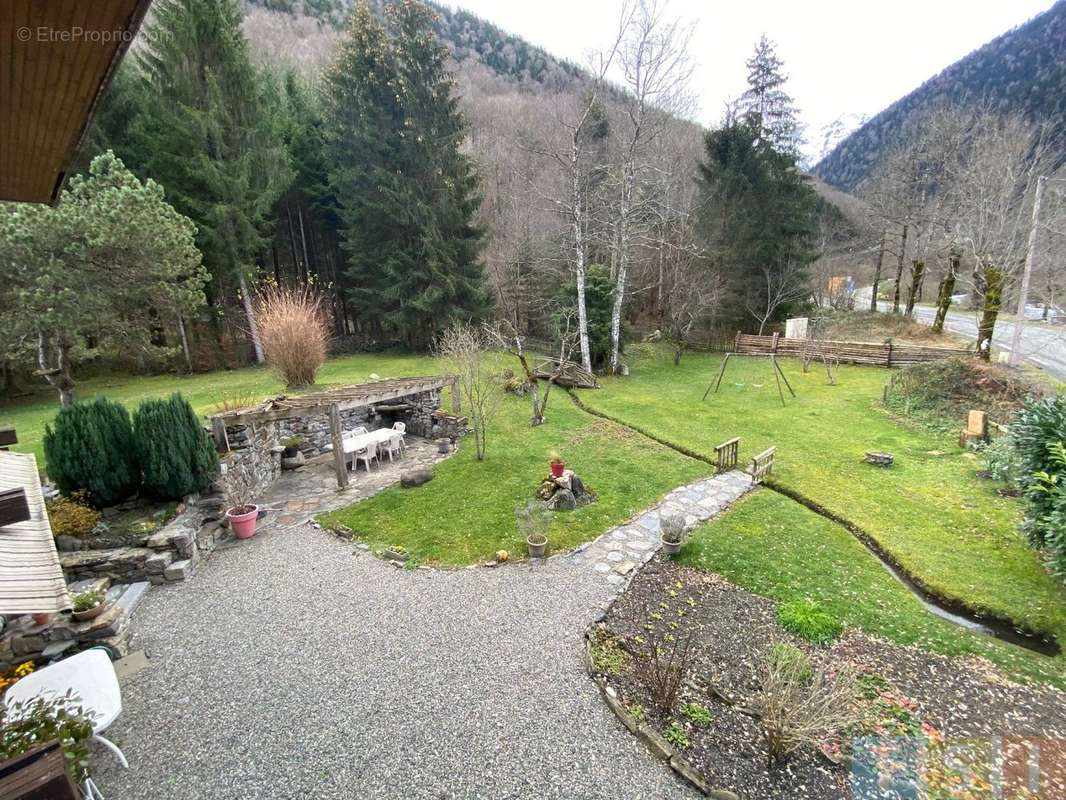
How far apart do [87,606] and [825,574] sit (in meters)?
9.21

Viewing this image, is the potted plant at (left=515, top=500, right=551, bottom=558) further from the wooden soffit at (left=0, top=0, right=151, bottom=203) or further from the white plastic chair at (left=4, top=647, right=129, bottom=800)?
the wooden soffit at (left=0, top=0, right=151, bottom=203)

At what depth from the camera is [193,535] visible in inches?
273

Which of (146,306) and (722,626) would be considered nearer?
(722,626)

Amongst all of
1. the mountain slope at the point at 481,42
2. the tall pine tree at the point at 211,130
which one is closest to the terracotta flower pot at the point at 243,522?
the tall pine tree at the point at 211,130

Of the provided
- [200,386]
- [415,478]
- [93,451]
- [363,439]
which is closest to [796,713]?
[415,478]

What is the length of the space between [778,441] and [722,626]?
732cm

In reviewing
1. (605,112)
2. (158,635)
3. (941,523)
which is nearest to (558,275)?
(605,112)

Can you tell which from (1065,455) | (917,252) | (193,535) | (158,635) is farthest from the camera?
(917,252)

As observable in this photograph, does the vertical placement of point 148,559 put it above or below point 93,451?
below

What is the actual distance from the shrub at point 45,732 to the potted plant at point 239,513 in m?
4.21

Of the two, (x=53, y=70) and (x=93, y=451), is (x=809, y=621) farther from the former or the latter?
(x=93, y=451)

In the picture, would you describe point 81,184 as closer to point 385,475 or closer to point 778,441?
point 385,475

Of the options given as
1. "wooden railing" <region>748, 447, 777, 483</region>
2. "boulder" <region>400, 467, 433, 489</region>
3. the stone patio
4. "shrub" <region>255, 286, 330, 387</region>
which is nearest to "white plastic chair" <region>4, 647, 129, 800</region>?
the stone patio

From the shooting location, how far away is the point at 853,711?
436 centimetres
